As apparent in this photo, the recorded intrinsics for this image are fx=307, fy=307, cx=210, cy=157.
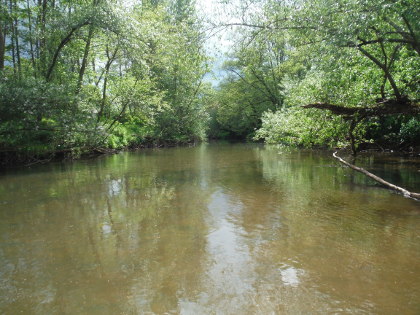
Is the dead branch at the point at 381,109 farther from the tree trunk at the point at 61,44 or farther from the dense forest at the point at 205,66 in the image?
the tree trunk at the point at 61,44

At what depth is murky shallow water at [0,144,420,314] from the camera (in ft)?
10.2

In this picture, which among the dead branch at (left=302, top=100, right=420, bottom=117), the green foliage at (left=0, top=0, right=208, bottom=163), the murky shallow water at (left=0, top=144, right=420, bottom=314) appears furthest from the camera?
the green foliage at (left=0, top=0, right=208, bottom=163)

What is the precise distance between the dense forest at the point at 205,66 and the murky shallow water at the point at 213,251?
3.58 meters

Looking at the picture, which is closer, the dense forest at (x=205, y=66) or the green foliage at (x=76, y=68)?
the dense forest at (x=205, y=66)

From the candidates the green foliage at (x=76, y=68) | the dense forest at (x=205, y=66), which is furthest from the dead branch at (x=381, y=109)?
the green foliage at (x=76, y=68)

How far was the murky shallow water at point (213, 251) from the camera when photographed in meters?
3.10

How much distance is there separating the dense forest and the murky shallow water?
3.58m

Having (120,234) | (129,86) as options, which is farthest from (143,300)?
(129,86)

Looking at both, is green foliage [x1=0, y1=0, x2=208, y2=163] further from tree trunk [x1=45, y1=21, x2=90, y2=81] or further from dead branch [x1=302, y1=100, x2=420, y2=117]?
dead branch [x1=302, y1=100, x2=420, y2=117]

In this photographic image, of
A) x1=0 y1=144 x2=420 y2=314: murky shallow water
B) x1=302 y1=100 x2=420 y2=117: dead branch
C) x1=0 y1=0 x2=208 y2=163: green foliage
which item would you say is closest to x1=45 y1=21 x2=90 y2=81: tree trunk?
x1=0 y1=0 x2=208 y2=163: green foliage

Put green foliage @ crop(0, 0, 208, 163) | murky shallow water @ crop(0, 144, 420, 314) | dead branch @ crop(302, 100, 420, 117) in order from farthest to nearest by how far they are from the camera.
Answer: green foliage @ crop(0, 0, 208, 163), dead branch @ crop(302, 100, 420, 117), murky shallow water @ crop(0, 144, 420, 314)

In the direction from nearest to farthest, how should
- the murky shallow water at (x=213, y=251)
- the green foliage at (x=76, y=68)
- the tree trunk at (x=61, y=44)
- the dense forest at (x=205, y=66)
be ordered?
the murky shallow water at (x=213, y=251) → the dense forest at (x=205, y=66) → the green foliage at (x=76, y=68) → the tree trunk at (x=61, y=44)

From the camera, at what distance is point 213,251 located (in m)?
4.35

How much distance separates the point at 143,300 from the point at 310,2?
8230 mm
